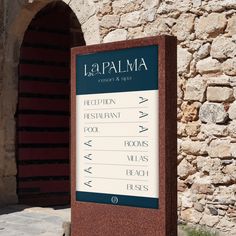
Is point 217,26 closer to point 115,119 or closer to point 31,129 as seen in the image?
point 115,119

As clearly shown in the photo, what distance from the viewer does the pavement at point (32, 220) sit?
511 centimetres

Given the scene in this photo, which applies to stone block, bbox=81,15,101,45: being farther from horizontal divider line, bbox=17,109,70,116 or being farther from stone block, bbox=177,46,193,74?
horizontal divider line, bbox=17,109,70,116

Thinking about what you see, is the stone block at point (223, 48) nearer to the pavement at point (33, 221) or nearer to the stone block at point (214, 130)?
the stone block at point (214, 130)

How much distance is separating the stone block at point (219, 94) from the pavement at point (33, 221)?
109 cm

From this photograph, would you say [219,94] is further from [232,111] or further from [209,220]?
[209,220]

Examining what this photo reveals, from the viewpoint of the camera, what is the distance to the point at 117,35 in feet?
17.5

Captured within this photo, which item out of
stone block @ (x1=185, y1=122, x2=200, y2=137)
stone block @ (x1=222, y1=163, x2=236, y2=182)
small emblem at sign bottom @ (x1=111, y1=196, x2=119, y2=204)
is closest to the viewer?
small emblem at sign bottom @ (x1=111, y1=196, x2=119, y2=204)

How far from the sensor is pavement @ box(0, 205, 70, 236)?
16.8ft

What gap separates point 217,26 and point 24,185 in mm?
3610

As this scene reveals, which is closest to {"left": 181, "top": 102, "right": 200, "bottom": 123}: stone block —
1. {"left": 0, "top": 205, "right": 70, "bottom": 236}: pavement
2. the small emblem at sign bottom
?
{"left": 0, "top": 205, "right": 70, "bottom": 236}: pavement

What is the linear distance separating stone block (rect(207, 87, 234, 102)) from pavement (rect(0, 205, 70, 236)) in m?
1.69

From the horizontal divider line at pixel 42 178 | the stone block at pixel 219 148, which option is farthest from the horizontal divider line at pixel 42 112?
the stone block at pixel 219 148

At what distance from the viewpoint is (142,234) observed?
2748 mm

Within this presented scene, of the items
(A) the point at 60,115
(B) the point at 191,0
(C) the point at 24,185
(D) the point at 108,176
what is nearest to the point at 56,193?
(C) the point at 24,185
